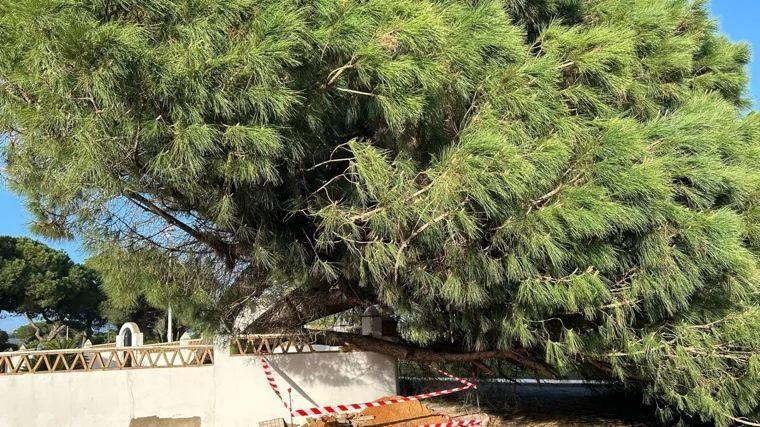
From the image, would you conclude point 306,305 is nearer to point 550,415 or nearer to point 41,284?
point 550,415

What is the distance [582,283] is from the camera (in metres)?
4.27

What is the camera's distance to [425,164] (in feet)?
14.5

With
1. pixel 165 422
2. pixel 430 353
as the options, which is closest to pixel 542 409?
pixel 430 353

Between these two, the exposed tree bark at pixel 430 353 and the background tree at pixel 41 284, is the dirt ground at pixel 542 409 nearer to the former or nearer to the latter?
the exposed tree bark at pixel 430 353

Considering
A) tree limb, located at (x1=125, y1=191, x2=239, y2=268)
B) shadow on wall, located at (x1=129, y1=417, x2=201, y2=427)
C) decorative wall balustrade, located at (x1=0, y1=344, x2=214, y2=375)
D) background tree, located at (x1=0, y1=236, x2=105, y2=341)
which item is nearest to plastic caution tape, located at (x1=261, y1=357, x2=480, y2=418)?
decorative wall balustrade, located at (x1=0, y1=344, x2=214, y2=375)

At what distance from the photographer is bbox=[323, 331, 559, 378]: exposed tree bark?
615 centimetres

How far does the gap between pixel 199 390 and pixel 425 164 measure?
13.6 feet

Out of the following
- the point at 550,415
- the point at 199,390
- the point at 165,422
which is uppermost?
the point at 199,390

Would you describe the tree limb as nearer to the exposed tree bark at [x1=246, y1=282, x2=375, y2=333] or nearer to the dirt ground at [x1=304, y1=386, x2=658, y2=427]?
the exposed tree bark at [x1=246, y1=282, x2=375, y2=333]

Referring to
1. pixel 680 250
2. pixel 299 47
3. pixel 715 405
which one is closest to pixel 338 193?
pixel 299 47

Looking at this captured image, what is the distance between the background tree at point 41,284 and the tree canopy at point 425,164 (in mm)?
21667

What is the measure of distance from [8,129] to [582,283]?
12.5 feet

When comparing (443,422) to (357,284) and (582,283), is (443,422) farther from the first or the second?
(582,283)

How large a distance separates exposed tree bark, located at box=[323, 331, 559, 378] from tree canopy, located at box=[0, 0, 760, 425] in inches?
20.5
